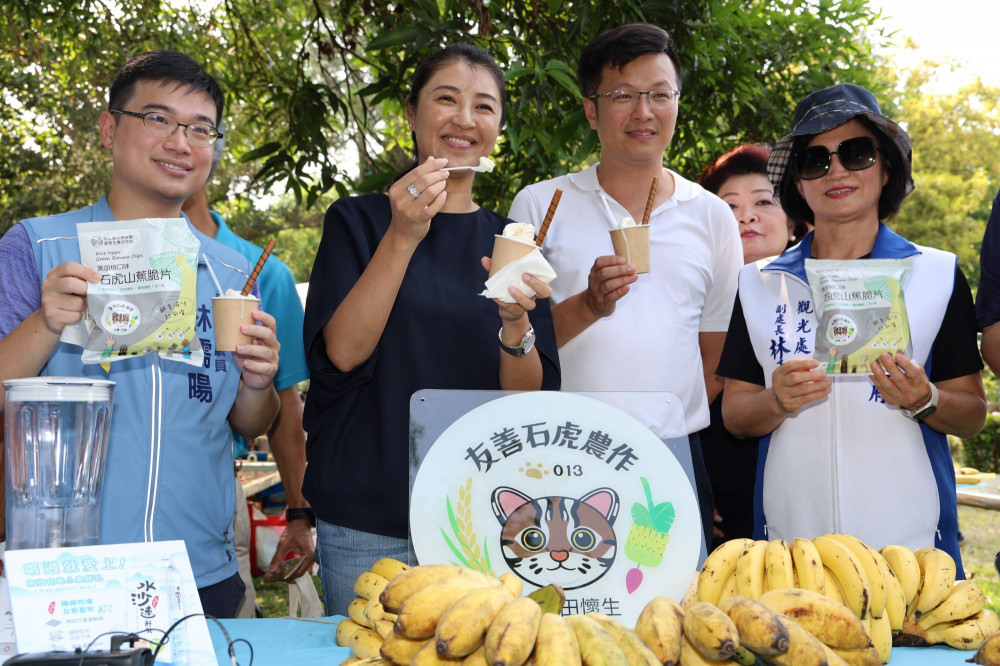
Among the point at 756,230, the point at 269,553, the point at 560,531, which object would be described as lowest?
the point at 269,553

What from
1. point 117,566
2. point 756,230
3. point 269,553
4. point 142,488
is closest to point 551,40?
point 756,230

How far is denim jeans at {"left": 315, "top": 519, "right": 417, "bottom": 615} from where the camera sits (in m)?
2.43

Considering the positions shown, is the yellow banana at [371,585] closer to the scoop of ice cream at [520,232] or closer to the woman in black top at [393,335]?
the woman in black top at [393,335]

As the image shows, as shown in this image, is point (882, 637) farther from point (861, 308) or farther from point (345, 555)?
point (345, 555)

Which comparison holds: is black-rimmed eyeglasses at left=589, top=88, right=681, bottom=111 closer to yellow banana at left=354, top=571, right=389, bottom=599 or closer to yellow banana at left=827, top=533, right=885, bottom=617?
yellow banana at left=827, top=533, right=885, bottom=617

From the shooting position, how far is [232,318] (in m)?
2.34

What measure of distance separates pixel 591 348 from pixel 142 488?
1.54 meters

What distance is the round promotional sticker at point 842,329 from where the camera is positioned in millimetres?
2439

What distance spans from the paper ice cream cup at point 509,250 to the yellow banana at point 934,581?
127cm

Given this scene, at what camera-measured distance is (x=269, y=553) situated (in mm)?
7484

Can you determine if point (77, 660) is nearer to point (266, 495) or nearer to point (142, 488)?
point (142, 488)

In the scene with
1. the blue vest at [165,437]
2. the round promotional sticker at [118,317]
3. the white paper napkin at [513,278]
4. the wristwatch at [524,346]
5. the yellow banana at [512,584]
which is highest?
the white paper napkin at [513,278]

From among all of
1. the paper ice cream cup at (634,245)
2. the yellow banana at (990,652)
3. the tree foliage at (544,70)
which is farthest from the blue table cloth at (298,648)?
the tree foliage at (544,70)

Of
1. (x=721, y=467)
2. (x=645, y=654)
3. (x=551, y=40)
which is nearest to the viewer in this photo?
(x=645, y=654)
